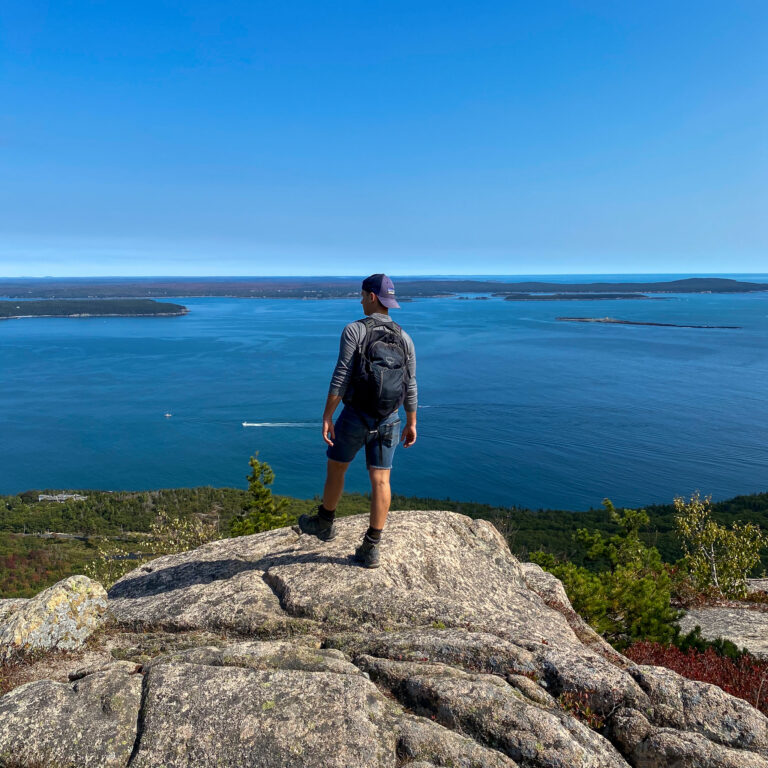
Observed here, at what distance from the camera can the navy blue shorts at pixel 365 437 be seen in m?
6.43

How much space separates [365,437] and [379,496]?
0.77 m

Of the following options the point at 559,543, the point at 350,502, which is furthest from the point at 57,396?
the point at 559,543

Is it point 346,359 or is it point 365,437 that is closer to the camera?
point 346,359

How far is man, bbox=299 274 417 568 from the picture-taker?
6121mm

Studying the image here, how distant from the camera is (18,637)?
5820 mm

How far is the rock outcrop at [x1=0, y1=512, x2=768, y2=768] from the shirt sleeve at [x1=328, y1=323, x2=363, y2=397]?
2552mm

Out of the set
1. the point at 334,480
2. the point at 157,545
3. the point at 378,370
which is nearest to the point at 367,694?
the point at 334,480

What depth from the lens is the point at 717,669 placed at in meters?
7.64

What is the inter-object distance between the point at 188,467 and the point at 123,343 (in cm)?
13081

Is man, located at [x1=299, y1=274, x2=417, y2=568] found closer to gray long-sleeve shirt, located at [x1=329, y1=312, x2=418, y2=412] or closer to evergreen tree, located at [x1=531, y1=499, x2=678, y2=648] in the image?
gray long-sleeve shirt, located at [x1=329, y1=312, x2=418, y2=412]

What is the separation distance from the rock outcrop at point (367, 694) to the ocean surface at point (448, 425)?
227 feet

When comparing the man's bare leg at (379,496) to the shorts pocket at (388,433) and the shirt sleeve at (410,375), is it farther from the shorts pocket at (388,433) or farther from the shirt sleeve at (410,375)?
the shirt sleeve at (410,375)

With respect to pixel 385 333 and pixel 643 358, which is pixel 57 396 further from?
pixel 643 358

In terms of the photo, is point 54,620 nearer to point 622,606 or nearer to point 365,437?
point 365,437
